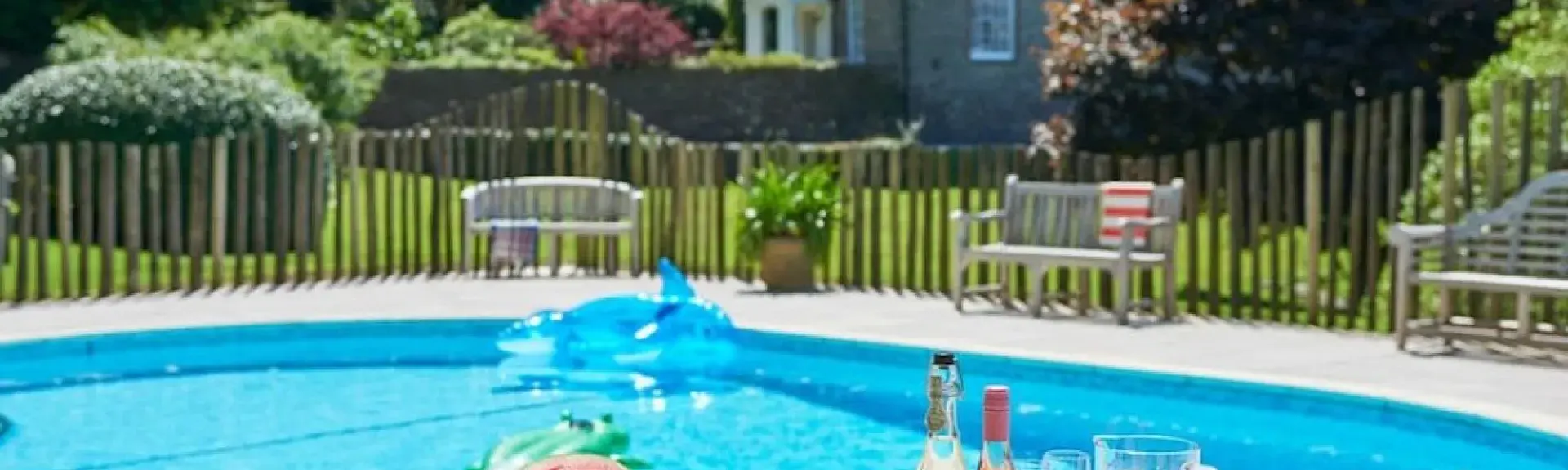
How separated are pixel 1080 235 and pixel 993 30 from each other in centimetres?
2014

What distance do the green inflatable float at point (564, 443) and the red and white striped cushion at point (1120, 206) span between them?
16.7 feet

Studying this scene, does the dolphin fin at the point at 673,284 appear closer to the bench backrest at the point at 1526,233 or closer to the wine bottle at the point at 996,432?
the bench backrest at the point at 1526,233

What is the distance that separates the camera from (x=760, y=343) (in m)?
10.3

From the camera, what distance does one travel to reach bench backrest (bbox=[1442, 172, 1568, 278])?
9.02m

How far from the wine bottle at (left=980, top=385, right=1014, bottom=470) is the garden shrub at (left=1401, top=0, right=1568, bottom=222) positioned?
7149 millimetres

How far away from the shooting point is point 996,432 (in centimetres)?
273

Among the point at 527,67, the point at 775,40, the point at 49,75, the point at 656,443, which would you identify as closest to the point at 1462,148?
the point at 656,443

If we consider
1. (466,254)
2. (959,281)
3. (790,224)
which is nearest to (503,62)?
(466,254)

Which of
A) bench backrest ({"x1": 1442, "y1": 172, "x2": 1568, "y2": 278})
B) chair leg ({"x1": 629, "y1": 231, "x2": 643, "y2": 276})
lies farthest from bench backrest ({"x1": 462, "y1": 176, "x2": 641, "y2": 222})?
bench backrest ({"x1": 1442, "y1": 172, "x2": 1568, "y2": 278})

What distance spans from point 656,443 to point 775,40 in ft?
105

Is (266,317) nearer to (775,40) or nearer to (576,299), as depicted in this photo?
(576,299)

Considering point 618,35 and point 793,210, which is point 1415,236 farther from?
point 618,35

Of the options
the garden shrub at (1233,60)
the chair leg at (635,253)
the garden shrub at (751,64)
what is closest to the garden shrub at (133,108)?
the chair leg at (635,253)

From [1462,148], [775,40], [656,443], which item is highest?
[775,40]
